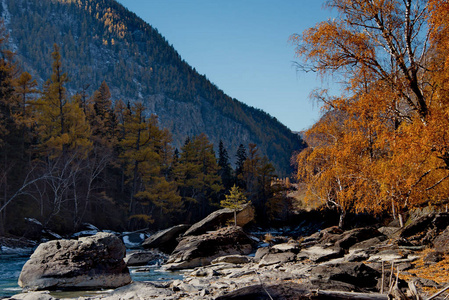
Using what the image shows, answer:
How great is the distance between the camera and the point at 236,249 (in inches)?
773

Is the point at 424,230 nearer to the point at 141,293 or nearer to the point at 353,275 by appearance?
the point at 353,275

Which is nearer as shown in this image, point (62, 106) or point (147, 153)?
point (62, 106)

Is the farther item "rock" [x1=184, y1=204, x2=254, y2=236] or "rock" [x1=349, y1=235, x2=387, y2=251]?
"rock" [x1=184, y1=204, x2=254, y2=236]

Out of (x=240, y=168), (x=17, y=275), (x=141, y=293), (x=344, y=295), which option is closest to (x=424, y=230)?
(x=344, y=295)

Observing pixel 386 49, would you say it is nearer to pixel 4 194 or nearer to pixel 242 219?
pixel 242 219

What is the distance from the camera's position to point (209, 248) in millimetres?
18312

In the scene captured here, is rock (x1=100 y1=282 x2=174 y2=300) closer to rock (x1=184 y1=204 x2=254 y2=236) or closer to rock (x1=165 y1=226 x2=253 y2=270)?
rock (x1=165 y1=226 x2=253 y2=270)

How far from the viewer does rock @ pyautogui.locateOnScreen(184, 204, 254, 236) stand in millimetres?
24875

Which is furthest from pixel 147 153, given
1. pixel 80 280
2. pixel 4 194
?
pixel 80 280

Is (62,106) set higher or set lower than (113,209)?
higher

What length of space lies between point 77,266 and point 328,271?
829 cm

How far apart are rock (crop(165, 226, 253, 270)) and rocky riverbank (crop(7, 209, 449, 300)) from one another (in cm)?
6

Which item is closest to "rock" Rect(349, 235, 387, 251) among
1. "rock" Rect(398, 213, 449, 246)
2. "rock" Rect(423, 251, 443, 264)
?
"rock" Rect(398, 213, 449, 246)

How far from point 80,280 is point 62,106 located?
26540 millimetres
